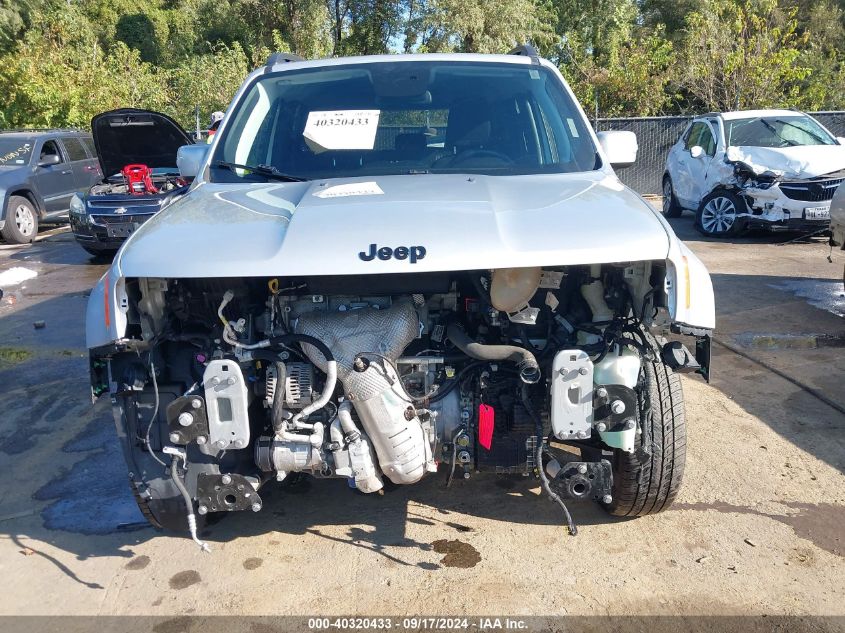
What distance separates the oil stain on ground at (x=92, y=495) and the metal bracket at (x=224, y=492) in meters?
0.94

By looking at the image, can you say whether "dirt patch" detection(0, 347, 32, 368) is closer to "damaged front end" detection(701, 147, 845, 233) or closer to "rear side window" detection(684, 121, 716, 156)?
"damaged front end" detection(701, 147, 845, 233)

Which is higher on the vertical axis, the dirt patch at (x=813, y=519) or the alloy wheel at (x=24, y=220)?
the dirt patch at (x=813, y=519)

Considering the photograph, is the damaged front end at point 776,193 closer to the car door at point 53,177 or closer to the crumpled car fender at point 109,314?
the crumpled car fender at point 109,314

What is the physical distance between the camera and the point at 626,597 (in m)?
2.98

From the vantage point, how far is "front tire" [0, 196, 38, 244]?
12602 millimetres

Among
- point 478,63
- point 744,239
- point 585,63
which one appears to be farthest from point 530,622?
point 585,63

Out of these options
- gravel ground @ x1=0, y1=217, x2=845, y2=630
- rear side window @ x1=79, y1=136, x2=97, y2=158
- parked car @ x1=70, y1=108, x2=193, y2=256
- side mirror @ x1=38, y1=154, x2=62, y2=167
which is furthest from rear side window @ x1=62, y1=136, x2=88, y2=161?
gravel ground @ x1=0, y1=217, x2=845, y2=630

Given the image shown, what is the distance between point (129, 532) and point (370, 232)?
2.00 metres

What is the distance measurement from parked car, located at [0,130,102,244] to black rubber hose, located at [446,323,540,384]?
38.9ft

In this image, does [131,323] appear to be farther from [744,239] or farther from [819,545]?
[744,239]

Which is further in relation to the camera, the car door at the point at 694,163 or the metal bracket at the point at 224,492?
the car door at the point at 694,163

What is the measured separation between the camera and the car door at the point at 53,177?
1322cm

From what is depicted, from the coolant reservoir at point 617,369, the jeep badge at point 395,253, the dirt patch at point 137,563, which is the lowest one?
the dirt patch at point 137,563

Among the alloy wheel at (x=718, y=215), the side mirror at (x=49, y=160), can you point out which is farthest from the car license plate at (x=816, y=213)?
the side mirror at (x=49, y=160)
